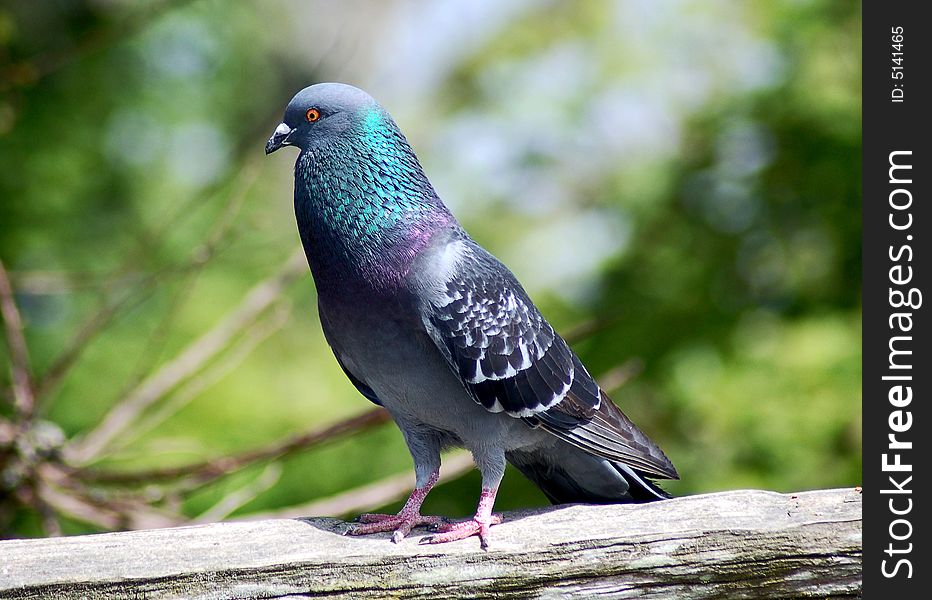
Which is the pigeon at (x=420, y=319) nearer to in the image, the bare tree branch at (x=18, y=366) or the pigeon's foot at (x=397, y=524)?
the pigeon's foot at (x=397, y=524)

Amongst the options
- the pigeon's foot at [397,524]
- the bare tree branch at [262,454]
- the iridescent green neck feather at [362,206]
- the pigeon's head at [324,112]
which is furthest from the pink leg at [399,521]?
the pigeon's head at [324,112]

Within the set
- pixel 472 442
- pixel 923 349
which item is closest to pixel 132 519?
pixel 472 442

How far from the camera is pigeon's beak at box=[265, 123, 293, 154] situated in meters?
3.18

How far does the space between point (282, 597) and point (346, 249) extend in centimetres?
110

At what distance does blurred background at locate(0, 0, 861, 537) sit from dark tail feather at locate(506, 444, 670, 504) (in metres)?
0.58

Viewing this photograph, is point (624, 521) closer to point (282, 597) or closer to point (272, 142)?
point (282, 597)

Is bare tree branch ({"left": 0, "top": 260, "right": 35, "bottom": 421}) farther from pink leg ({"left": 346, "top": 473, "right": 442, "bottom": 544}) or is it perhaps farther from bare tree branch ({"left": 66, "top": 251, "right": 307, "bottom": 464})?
pink leg ({"left": 346, "top": 473, "right": 442, "bottom": 544})

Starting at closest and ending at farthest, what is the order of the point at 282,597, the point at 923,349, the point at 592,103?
1. the point at 282,597
2. the point at 923,349
3. the point at 592,103

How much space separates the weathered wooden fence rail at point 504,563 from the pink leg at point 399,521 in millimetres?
151

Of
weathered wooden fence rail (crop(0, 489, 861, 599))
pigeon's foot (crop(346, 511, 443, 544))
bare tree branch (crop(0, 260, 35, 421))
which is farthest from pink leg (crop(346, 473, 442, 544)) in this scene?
bare tree branch (crop(0, 260, 35, 421))

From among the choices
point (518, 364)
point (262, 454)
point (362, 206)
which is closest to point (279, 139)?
point (362, 206)

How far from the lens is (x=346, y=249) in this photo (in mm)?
2959

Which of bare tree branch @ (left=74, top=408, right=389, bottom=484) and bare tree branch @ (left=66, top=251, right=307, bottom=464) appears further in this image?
bare tree branch @ (left=66, top=251, right=307, bottom=464)

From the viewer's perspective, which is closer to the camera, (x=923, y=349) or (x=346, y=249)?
(x=346, y=249)
